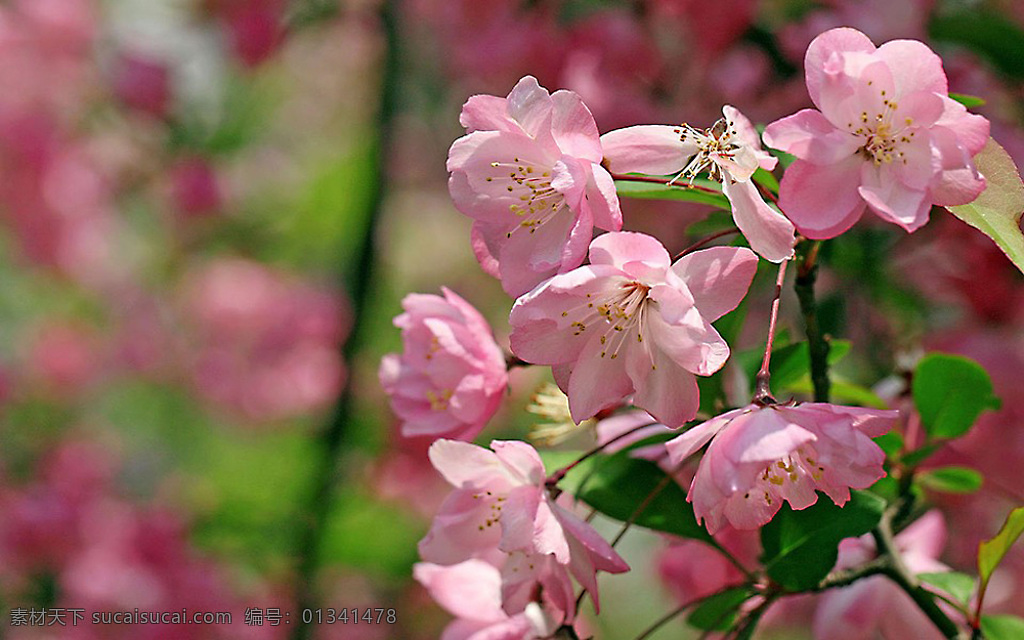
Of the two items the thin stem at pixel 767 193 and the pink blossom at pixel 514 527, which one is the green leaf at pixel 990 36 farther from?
the pink blossom at pixel 514 527

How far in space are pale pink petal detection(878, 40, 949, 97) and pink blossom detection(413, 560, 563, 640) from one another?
40 centimetres

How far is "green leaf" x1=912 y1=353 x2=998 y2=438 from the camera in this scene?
2.43ft

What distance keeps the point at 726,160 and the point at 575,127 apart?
0.09 m

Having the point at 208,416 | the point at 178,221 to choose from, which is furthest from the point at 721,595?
the point at 208,416

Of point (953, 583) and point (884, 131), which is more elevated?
point (884, 131)

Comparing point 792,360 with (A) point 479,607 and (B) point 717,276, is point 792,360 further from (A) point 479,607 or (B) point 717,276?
(A) point 479,607

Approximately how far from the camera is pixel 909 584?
0.68 metres

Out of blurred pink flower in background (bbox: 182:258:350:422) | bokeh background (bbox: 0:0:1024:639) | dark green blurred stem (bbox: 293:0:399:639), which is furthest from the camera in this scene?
blurred pink flower in background (bbox: 182:258:350:422)

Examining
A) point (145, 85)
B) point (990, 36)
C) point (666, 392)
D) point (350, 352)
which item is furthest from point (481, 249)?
point (145, 85)

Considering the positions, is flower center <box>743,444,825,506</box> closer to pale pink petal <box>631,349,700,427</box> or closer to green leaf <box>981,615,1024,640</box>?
pale pink petal <box>631,349,700,427</box>

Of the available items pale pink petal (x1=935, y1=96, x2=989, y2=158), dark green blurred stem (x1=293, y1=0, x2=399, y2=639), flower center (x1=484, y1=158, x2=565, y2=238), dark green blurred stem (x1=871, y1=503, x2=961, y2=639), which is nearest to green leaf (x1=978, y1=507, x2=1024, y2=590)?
dark green blurred stem (x1=871, y1=503, x2=961, y2=639)

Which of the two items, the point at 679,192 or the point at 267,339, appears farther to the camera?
the point at 267,339

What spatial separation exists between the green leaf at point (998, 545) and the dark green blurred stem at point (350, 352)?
4.20 feet

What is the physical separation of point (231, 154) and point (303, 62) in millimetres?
1311
